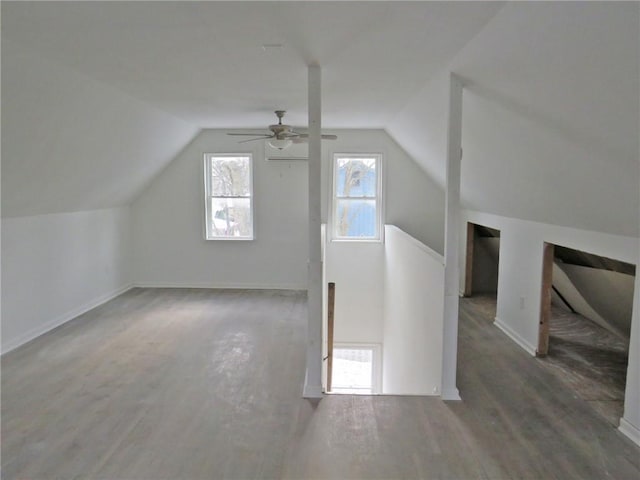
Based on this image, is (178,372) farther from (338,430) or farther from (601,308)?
(601,308)

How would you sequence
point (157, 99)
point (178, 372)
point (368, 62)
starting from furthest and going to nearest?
point (157, 99), point (178, 372), point (368, 62)

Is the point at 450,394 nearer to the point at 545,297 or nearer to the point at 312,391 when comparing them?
the point at 312,391

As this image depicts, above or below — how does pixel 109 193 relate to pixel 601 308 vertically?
above

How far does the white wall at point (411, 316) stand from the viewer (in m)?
3.64

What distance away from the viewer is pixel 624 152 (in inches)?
90.2

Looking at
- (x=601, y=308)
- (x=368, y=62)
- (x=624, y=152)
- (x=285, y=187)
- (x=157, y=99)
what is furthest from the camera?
(x=285, y=187)

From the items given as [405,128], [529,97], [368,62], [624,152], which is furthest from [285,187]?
[624,152]

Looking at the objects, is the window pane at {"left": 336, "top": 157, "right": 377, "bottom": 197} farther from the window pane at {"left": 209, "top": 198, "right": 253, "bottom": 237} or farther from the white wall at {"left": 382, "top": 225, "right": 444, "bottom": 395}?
the window pane at {"left": 209, "top": 198, "right": 253, "bottom": 237}

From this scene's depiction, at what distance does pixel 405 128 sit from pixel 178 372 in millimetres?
4042

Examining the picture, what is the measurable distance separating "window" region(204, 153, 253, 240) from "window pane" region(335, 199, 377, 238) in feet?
4.91

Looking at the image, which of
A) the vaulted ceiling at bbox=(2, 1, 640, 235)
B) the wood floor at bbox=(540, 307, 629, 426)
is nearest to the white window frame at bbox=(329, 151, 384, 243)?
the vaulted ceiling at bbox=(2, 1, 640, 235)

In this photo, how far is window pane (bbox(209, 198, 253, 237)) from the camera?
275 inches

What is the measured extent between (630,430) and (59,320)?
5748 mm

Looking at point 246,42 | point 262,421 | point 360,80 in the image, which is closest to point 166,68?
point 246,42
